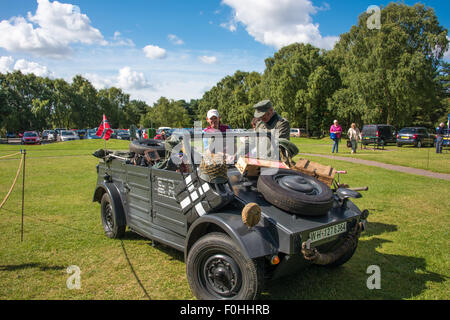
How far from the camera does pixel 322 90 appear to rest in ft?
133

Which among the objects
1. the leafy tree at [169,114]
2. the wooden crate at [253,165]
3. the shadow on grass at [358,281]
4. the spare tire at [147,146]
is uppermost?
the leafy tree at [169,114]

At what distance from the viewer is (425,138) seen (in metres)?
24.9

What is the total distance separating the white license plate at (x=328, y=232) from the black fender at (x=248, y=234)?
1.28 ft

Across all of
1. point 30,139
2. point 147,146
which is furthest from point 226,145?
point 30,139

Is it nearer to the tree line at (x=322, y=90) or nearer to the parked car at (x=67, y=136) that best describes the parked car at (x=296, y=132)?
the tree line at (x=322, y=90)

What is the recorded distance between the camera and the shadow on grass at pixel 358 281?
11.2 ft

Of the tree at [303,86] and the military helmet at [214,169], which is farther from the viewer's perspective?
→ the tree at [303,86]

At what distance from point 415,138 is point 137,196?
26.2 metres

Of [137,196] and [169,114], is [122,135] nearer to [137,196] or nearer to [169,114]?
[169,114]

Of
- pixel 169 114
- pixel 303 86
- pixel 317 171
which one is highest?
pixel 303 86

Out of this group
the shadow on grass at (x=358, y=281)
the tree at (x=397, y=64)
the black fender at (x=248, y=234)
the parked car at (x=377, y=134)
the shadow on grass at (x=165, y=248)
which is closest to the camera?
the black fender at (x=248, y=234)

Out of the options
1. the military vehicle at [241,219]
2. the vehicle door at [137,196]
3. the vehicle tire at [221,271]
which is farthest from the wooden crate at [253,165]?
the vehicle door at [137,196]

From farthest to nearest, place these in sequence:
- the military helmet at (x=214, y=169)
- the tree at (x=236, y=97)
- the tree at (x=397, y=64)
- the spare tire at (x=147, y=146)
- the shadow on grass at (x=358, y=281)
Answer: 1. the tree at (x=236, y=97)
2. the tree at (x=397, y=64)
3. the spare tire at (x=147, y=146)
4. the shadow on grass at (x=358, y=281)
5. the military helmet at (x=214, y=169)

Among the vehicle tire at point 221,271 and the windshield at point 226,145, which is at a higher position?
the windshield at point 226,145
